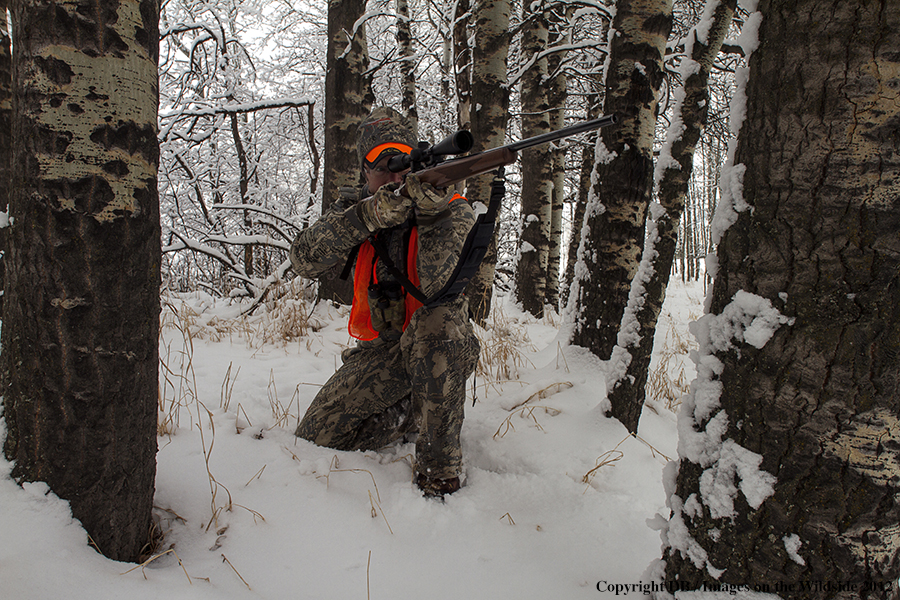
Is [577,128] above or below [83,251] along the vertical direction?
above

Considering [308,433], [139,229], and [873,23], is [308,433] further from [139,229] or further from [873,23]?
[873,23]

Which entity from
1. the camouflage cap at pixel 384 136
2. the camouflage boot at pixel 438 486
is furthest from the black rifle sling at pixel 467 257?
the camouflage boot at pixel 438 486

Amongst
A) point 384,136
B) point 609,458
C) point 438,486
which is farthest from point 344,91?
point 609,458

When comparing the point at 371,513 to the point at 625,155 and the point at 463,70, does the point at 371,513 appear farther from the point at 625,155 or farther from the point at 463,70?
the point at 463,70

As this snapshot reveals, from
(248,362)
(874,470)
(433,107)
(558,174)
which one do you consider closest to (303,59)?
(433,107)

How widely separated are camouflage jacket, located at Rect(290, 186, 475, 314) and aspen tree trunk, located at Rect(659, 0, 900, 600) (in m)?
1.28

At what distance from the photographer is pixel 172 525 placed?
1.51m

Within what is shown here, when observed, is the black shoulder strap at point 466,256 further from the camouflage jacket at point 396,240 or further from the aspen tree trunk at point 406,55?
the aspen tree trunk at point 406,55

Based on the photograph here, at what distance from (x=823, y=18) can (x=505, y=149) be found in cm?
94

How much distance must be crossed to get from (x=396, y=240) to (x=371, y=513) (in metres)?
1.27

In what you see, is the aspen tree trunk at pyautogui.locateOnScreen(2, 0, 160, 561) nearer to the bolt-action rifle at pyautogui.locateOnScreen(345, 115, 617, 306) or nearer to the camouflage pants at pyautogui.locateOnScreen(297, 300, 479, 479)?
the bolt-action rifle at pyautogui.locateOnScreen(345, 115, 617, 306)

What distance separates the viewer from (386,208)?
1971 mm

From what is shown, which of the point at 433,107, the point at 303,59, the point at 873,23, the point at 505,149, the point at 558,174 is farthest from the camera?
the point at 433,107

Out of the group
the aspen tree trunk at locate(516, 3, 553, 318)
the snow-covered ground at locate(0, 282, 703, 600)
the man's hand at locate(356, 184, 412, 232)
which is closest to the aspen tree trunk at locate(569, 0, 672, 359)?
the snow-covered ground at locate(0, 282, 703, 600)
